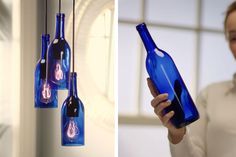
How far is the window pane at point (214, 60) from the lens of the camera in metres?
1.28

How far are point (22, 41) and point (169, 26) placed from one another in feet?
1.87

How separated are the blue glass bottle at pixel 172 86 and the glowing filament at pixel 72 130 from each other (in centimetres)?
45

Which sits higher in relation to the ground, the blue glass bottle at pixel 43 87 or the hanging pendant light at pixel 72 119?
the blue glass bottle at pixel 43 87

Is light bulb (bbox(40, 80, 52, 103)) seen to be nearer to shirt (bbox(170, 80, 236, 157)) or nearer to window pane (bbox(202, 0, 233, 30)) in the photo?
shirt (bbox(170, 80, 236, 157))

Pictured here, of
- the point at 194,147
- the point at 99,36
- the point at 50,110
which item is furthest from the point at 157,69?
the point at 50,110

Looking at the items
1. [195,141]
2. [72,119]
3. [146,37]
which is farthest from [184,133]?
[72,119]

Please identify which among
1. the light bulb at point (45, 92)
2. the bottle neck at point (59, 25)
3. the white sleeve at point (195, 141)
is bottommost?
the white sleeve at point (195, 141)

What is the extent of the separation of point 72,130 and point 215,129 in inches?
22.4

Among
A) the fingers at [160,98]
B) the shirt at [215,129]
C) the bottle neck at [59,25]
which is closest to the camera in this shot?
the fingers at [160,98]

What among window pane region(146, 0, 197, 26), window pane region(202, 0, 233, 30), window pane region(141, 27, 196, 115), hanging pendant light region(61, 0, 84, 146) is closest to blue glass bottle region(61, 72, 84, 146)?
hanging pendant light region(61, 0, 84, 146)

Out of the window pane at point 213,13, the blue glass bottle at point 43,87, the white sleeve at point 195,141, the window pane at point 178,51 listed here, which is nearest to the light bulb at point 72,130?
the blue glass bottle at point 43,87

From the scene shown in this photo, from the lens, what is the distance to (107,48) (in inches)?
54.8

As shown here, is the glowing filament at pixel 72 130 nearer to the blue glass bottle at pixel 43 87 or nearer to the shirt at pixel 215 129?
the blue glass bottle at pixel 43 87

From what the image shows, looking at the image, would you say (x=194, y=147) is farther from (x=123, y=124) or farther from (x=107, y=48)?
(x=107, y=48)
